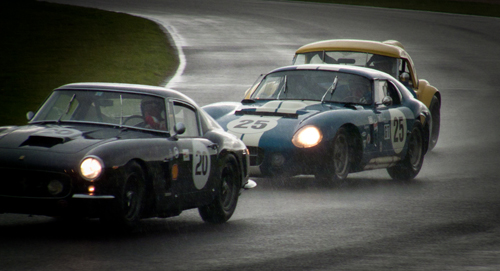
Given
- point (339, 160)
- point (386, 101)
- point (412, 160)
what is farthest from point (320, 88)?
point (412, 160)

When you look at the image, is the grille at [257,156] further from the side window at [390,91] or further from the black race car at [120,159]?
the side window at [390,91]

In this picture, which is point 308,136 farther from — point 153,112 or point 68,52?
point 68,52

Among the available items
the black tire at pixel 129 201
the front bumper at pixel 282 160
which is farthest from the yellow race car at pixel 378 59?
the black tire at pixel 129 201

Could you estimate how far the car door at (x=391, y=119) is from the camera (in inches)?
496

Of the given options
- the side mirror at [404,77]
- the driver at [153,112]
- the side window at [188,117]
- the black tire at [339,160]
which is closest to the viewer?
the driver at [153,112]

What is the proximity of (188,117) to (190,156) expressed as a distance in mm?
647

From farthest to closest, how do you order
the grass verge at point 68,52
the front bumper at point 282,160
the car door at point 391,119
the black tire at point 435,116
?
the grass verge at point 68,52, the black tire at point 435,116, the car door at point 391,119, the front bumper at point 282,160

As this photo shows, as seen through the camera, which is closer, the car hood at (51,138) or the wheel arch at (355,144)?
the car hood at (51,138)

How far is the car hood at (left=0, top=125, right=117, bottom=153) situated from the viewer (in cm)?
752

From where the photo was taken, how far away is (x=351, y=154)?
12.1 meters

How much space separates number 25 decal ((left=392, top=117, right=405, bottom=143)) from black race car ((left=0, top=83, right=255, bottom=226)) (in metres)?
3.75

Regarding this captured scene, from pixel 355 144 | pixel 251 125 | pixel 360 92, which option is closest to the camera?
pixel 251 125

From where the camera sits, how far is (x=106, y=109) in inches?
335

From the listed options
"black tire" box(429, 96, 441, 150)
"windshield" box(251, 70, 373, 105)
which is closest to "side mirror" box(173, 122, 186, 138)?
"windshield" box(251, 70, 373, 105)
